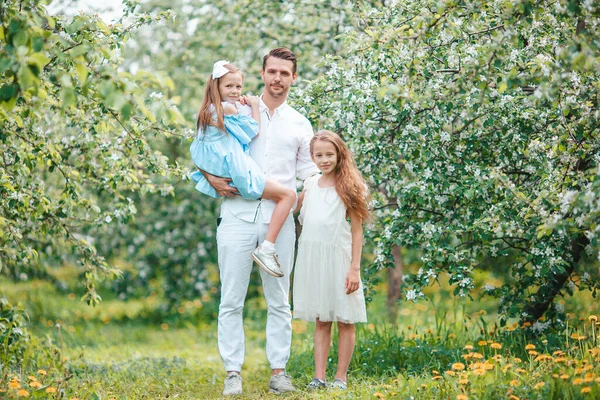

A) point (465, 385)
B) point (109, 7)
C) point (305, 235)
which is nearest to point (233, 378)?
point (305, 235)

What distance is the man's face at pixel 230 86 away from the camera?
4.07 m

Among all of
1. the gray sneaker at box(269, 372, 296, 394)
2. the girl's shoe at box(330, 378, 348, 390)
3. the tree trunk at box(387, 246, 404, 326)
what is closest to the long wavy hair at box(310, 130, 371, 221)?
the girl's shoe at box(330, 378, 348, 390)

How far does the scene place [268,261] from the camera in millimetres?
4016

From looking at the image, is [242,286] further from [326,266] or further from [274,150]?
[274,150]

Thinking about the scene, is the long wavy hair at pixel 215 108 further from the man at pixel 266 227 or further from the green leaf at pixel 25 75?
the green leaf at pixel 25 75

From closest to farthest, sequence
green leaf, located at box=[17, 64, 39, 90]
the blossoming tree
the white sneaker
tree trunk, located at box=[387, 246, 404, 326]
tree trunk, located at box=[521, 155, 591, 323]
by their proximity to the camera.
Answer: green leaf, located at box=[17, 64, 39, 90]
the blossoming tree
the white sneaker
tree trunk, located at box=[521, 155, 591, 323]
tree trunk, located at box=[387, 246, 404, 326]

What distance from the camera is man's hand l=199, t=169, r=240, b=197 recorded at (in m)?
4.14

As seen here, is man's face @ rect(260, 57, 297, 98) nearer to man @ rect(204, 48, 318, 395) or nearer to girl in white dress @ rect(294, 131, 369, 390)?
man @ rect(204, 48, 318, 395)

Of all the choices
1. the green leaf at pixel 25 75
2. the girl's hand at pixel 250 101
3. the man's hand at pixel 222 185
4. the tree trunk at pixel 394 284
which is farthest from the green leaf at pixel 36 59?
the tree trunk at pixel 394 284

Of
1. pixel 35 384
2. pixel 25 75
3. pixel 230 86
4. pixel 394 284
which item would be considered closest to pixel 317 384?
pixel 35 384

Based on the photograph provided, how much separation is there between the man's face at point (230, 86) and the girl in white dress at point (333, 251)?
0.54 meters

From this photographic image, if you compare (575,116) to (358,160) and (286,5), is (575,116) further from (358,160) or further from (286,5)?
(286,5)

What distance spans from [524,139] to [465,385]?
5.05ft

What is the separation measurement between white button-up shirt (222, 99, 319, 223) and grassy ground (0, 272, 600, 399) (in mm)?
1131
